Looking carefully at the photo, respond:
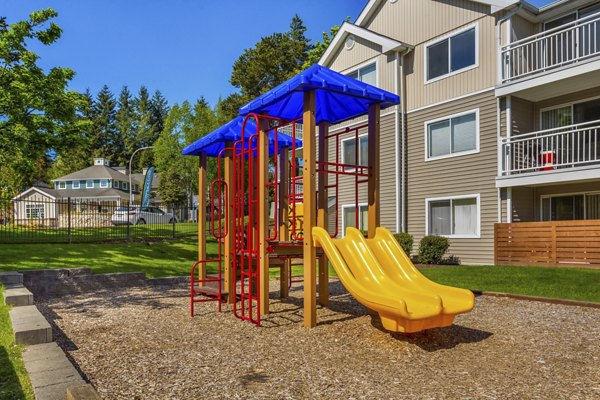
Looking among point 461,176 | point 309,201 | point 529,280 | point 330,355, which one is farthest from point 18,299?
point 461,176

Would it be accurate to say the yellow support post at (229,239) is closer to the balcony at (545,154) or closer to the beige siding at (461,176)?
the balcony at (545,154)

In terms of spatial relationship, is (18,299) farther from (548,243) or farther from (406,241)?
(548,243)

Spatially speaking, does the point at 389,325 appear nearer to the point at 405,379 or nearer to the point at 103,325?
the point at 405,379

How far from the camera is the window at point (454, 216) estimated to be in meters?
15.3

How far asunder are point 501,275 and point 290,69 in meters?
33.2

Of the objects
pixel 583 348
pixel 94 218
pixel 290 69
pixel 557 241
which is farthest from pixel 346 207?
pixel 290 69

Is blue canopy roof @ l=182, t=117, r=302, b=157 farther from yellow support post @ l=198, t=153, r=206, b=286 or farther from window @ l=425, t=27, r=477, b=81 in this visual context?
window @ l=425, t=27, r=477, b=81

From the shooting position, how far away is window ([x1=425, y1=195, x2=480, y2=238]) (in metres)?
15.3

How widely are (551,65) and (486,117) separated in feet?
7.98

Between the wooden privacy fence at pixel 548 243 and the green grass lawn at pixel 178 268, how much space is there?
1.03 meters

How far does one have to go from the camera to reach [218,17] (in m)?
14.6

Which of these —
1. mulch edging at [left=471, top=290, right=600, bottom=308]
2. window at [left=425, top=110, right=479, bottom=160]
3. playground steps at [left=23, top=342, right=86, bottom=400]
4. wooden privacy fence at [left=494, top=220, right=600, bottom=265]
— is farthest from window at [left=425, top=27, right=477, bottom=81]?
playground steps at [left=23, top=342, right=86, bottom=400]

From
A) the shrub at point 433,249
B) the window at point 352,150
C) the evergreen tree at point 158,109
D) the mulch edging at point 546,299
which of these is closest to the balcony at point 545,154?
the shrub at point 433,249

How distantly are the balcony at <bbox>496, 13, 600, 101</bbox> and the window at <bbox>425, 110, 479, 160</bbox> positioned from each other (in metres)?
1.53
